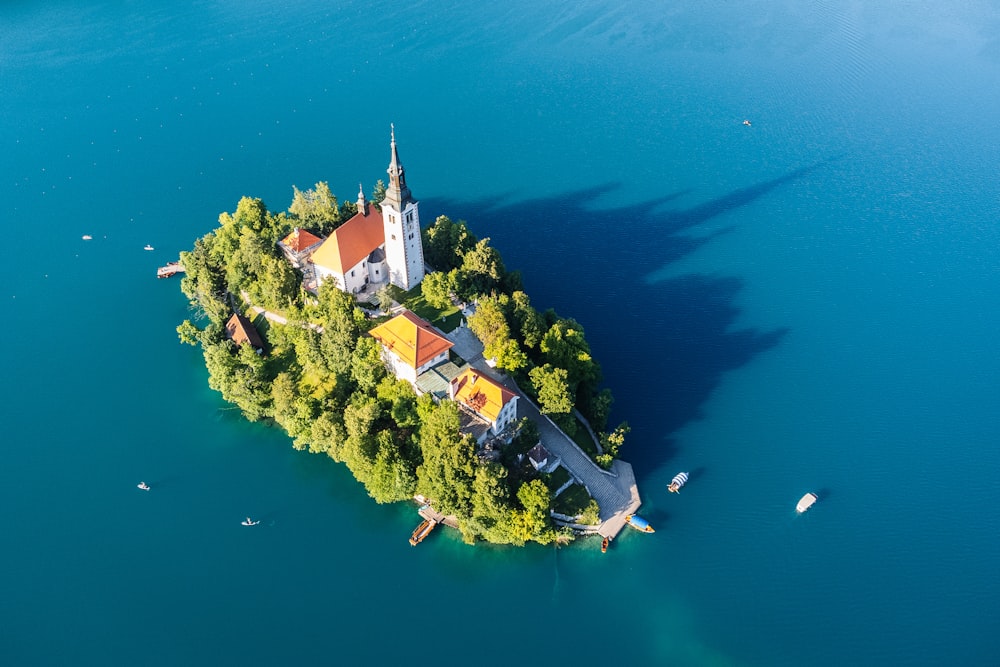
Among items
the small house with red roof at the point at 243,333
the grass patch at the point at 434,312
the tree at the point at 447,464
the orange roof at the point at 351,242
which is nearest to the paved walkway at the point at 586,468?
the grass patch at the point at 434,312

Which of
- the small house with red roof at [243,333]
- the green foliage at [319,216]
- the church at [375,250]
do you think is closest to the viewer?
the church at [375,250]

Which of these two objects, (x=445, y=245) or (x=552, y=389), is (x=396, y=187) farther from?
(x=552, y=389)

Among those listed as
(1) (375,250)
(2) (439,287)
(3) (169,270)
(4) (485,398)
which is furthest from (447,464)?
(3) (169,270)

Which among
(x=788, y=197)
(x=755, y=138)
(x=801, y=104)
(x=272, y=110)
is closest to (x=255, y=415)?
(x=272, y=110)

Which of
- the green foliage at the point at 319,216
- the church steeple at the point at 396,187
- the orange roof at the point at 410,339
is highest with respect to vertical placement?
the church steeple at the point at 396,187

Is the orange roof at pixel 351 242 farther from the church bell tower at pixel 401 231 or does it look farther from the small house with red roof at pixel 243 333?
the small house with red roof at pixel 243 333

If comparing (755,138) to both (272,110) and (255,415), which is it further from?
(255,415)
